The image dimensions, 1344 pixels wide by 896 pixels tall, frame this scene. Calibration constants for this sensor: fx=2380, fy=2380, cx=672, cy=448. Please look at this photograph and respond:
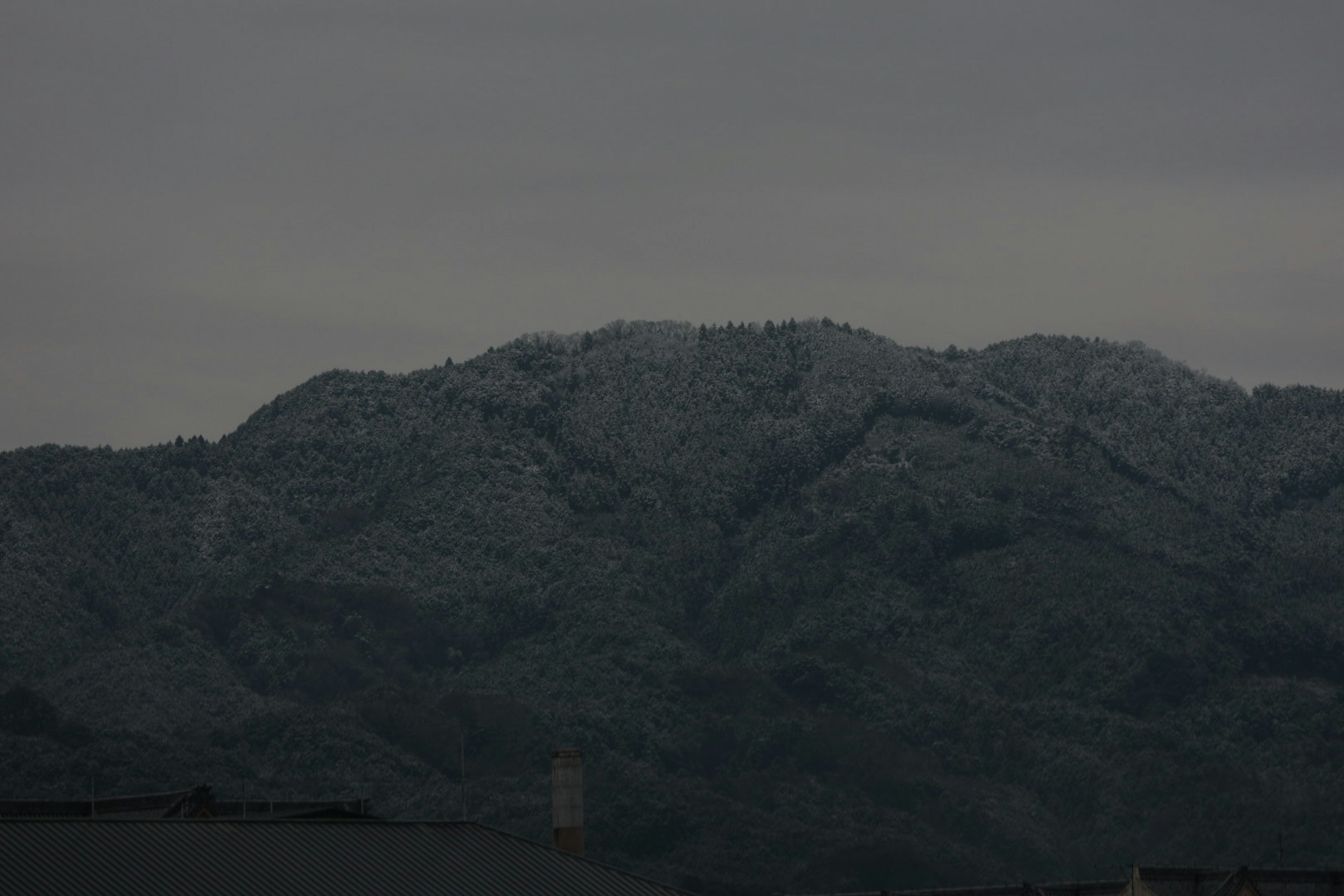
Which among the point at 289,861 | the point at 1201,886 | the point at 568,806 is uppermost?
the point at 568,806

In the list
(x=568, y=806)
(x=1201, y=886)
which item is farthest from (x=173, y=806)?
(x=1201, y=886)

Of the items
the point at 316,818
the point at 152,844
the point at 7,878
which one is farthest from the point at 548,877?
Answer: the point at 7,878

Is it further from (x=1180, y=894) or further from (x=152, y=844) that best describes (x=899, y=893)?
(x=152, y=844)

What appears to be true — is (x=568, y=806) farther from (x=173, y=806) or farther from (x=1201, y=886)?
(x=173, y=806)

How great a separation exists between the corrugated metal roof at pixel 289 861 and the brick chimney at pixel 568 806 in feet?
56.1

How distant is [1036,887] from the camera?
4697 inches

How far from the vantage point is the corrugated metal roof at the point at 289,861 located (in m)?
76.9

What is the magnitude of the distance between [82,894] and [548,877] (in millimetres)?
18776

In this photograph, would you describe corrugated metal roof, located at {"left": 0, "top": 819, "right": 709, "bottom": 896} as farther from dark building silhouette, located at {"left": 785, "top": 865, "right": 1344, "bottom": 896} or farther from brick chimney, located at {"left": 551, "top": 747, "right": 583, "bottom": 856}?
dark building silhouette, located at {"left": 785, "top": 865, "right": 1344, "bottom": 896}

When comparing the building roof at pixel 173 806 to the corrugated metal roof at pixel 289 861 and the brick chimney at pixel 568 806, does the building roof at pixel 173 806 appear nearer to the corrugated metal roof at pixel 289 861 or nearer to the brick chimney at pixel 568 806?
the brick chimney at pixel 568 806

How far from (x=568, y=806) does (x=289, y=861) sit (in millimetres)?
29669

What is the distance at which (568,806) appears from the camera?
110m

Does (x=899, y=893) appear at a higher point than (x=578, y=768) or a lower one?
lower

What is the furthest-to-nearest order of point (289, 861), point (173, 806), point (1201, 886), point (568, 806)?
point (173, 806), point (1201, 886), point (568, 806), point (289, 861)
